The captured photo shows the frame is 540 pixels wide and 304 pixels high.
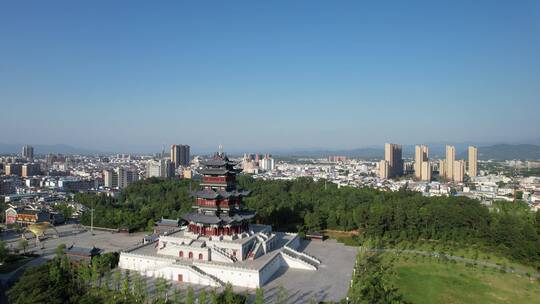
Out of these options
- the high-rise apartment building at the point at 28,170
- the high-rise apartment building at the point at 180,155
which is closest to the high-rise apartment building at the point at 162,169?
the high-rise apartment building at the point at 180,155

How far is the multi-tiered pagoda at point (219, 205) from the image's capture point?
2495 centimetres

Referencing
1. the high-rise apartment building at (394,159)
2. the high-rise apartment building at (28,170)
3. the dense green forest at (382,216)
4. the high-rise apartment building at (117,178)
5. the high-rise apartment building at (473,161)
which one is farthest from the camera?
the high-rise apartment building at (394,159)

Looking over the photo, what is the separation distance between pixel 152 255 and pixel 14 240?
1454 centimetres

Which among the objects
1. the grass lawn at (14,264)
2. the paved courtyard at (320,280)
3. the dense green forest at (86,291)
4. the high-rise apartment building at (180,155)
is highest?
the high-rise apartment building at (180,155)

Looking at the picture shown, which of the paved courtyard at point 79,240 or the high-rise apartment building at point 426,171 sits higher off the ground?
the high-rise apartment building at point 426,171

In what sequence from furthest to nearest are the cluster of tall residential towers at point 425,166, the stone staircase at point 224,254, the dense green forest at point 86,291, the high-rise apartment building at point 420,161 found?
1. the high-rise apartment building at point 420,161
2. the cluster of tall residential towers at point 425,166
3. the stone staircase at point 224,254
4. the dense green forest at point 86,291

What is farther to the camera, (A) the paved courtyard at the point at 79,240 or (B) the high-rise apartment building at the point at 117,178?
(B) the high-rise apartment building at the point at 117,178

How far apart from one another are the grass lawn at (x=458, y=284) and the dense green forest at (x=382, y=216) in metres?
4.20

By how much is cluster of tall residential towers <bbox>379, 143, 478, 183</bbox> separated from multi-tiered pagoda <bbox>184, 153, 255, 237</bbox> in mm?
68873

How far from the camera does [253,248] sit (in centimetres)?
2453

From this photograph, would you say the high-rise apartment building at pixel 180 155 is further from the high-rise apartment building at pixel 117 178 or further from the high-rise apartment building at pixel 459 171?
the high-rise apartment building at pixel 459 171

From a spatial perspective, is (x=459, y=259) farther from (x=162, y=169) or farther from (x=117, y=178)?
(x=162, y=169)

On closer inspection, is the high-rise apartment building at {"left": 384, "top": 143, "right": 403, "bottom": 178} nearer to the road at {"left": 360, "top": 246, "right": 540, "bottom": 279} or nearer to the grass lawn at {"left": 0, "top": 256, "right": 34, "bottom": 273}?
the road at {"left": 360, "top": 246, "right": 540, "bottom": 279}

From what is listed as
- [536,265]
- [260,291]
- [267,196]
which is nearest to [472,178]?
[267,196]
